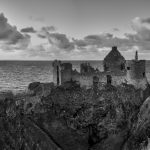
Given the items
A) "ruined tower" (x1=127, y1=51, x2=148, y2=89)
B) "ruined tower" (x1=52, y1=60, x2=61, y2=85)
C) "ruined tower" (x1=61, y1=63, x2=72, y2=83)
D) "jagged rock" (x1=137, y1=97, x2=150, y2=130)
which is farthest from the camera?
"ruined tower" (x1=52, y1=60, x2=61, y2=85)

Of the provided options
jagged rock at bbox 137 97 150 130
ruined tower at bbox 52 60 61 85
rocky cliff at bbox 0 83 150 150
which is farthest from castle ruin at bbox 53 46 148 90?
jagged rock at bbox 137 97 150 130

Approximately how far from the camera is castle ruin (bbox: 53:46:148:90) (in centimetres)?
3947

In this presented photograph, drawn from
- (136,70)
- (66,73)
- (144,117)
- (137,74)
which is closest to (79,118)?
(66,73)

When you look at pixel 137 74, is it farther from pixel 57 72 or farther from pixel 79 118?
pixel 57 72

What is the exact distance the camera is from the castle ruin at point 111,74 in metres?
39.5

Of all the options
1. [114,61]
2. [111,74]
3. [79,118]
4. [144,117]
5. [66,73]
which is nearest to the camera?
[144,117]

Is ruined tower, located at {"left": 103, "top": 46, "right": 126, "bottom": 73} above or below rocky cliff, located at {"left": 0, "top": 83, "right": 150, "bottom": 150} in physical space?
above

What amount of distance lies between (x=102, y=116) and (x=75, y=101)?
4.53 metres

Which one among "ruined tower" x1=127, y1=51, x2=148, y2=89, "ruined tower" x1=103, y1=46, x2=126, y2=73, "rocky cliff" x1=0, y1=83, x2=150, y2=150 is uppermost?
"ruined tower" x1=103, y1=46, x2=126, y2=73

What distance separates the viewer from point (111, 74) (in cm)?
4047

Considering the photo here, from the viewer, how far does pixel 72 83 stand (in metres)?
42.6

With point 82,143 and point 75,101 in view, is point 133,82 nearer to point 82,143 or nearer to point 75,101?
point 75,101

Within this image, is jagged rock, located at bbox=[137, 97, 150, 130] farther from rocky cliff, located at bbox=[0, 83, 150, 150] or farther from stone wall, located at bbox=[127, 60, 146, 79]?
stone wall, located at bbox=[127, 60, 146, 79]

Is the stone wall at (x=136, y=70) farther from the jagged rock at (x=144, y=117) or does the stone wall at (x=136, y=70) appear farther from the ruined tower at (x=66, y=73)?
the ruined tower at (x=66, y=73)
